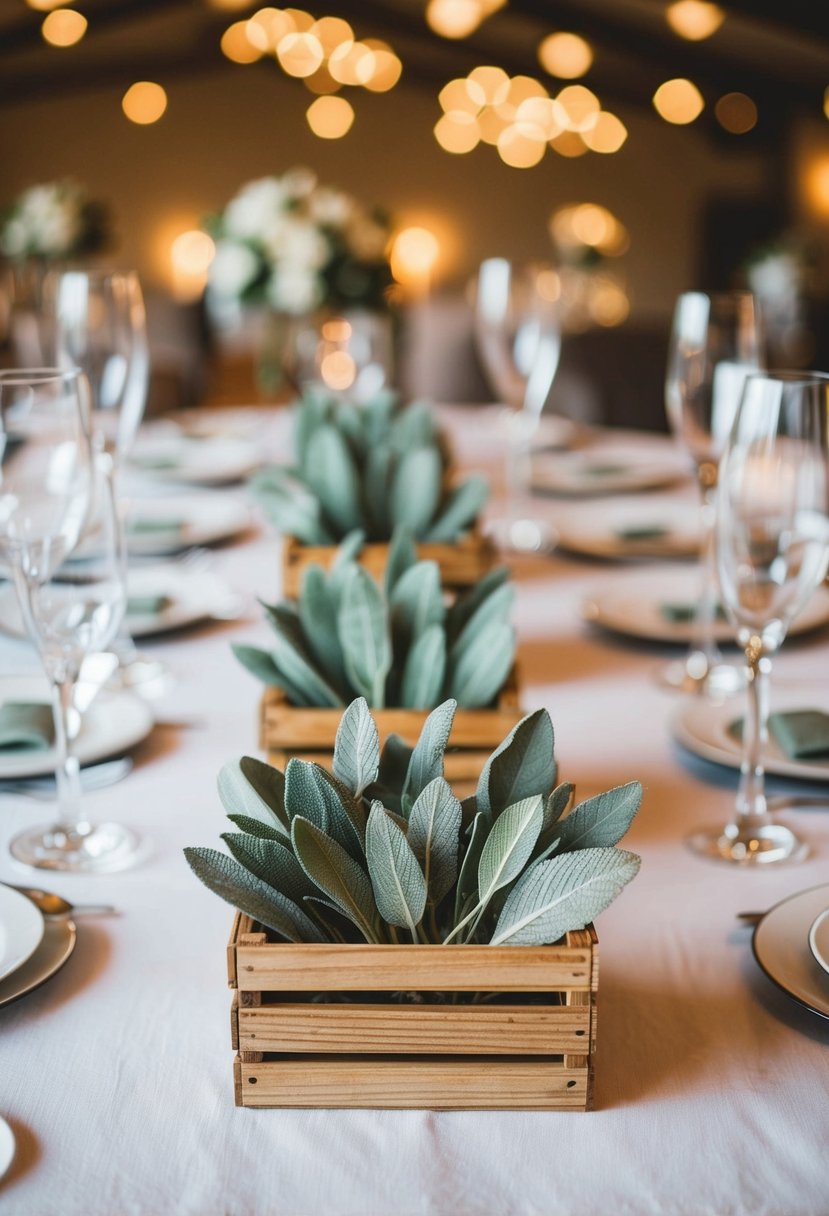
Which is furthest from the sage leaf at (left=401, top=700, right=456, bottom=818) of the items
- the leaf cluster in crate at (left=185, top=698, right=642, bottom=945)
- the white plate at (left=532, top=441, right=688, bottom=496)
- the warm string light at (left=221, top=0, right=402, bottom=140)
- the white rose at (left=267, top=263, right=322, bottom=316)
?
the warm string light at (left=221, top=0, right=402, bottom=140)

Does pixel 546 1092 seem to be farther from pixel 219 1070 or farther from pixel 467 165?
pixel 467 165

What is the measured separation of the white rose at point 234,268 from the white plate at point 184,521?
74 centimetres

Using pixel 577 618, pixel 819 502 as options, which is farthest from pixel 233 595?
pixel 819 502

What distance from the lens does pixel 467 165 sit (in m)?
11.6

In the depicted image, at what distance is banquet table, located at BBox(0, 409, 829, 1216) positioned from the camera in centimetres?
60

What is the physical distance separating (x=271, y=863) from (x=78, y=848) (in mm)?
329

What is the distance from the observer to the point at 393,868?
2.04 feet

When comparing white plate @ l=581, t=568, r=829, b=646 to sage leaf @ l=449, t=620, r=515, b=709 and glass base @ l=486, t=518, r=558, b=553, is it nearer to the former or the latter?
glass base @ l=486, t=518, r=558, b=553

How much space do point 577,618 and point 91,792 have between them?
0.66 meters

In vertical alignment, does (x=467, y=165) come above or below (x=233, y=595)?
above

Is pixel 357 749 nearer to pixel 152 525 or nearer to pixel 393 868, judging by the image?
pixel 393 868

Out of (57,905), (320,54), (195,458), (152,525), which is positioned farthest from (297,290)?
(320,54)

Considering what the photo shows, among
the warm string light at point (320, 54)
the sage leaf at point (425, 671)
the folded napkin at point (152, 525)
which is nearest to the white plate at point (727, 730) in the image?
the sage leaf at point (425, 671)

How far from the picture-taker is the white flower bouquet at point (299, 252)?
259 cm
